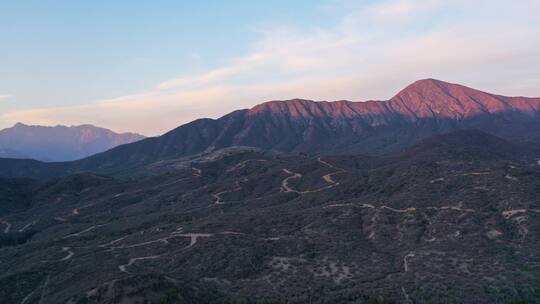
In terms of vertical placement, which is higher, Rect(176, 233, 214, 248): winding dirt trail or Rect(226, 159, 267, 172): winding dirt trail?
Rect(226, 159, 267, 172): winding dirt trail

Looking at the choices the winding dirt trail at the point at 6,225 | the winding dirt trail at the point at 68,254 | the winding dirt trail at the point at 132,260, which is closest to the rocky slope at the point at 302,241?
the winding dirt trail at the point at 132,260

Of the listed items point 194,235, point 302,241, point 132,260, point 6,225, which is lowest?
point 6,225

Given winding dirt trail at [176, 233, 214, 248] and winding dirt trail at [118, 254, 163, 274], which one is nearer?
winding dirt trail at [118, 254, 163, 274]

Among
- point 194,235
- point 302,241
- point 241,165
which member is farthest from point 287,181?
point 302,241

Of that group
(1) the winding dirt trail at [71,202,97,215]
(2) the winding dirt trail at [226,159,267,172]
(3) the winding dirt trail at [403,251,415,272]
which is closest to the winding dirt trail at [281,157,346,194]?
(2) the winding dirt trail at [226,159,267,172]

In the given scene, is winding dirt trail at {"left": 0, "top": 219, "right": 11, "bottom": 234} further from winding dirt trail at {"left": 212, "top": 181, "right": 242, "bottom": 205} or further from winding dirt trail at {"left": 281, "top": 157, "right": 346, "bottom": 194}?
winding dirt trail at {"left": 281, "top": 157, "right": 346, "bottom": 194}

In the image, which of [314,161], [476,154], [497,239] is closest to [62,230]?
[314,161]

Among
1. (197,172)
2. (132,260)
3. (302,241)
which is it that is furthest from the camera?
(197,172)

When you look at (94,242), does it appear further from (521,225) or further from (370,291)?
(521,225)

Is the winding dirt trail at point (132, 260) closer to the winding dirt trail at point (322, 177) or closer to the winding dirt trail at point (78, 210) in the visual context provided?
the winding dirt trail at point (322, 177)

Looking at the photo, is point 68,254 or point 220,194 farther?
point 220,194

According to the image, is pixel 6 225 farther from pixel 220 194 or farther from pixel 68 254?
pixel 68 254
